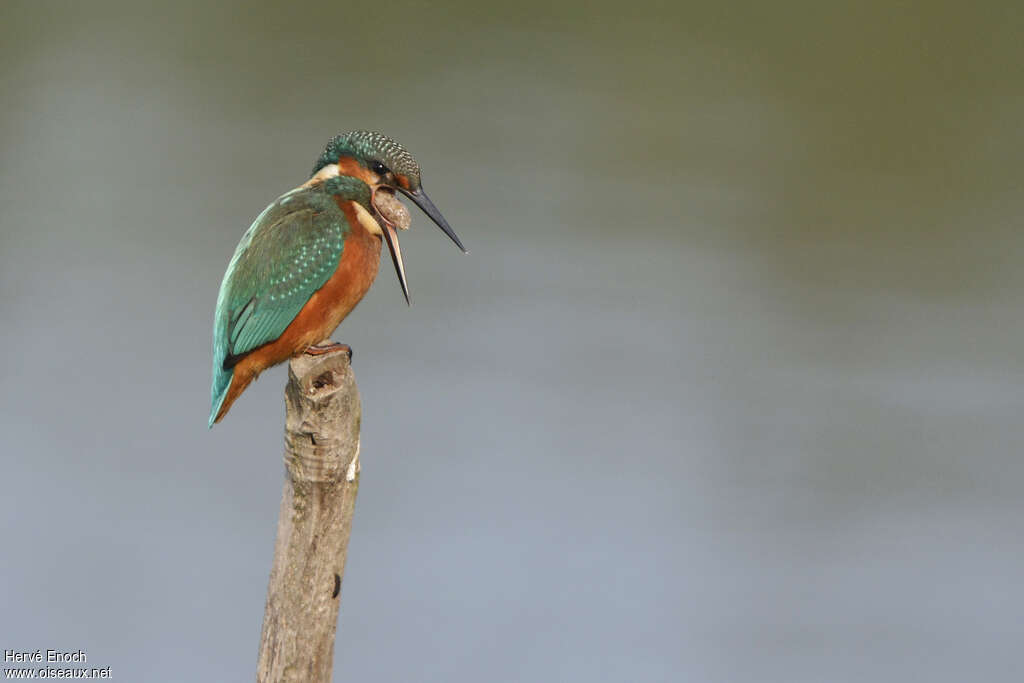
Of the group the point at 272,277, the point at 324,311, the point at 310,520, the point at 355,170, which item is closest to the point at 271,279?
the point at 272,277

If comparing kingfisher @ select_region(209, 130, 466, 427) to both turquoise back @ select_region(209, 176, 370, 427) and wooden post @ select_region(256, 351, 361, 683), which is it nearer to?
turquoise back @ select_region(209, 176, 370, 427)

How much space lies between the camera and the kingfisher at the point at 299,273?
2561 millimetres

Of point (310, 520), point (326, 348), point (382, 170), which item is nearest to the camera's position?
point (310, 520)

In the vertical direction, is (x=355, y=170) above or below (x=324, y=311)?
above

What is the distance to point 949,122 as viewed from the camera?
7.57m

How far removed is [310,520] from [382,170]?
2.52 feet

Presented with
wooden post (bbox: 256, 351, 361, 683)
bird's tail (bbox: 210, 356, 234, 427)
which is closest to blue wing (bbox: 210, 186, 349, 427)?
bird's tail (bbox: 210, 356, 234, 427)

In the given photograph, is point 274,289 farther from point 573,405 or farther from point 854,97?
point 854,97

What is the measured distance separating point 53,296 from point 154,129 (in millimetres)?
1757

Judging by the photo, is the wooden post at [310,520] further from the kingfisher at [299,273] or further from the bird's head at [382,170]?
the bird's head at [382,170]

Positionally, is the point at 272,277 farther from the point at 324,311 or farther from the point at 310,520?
the point at 310,520

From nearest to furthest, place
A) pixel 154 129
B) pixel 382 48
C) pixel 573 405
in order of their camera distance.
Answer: pixel 573 405 < pixel 154 129 < pixel 382 48

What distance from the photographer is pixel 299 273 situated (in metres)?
2.57

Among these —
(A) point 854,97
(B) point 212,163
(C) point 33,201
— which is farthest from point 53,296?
(A) point 854,97
